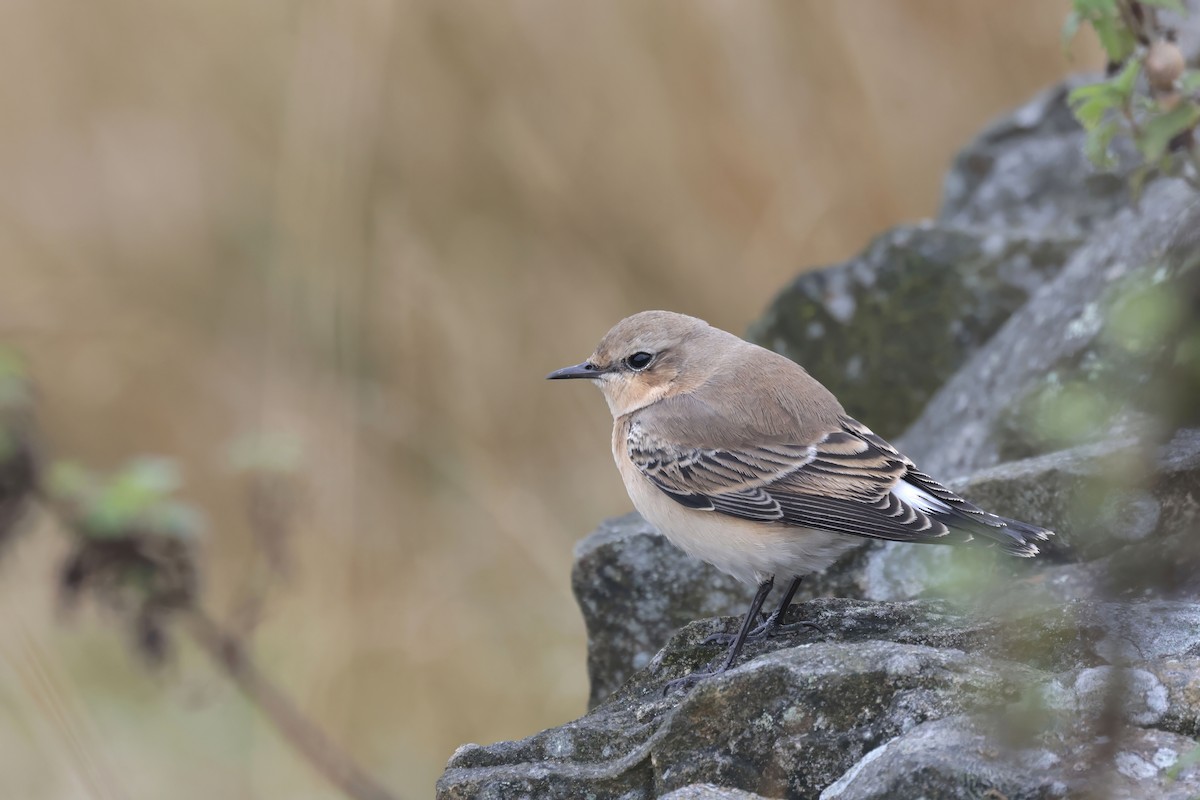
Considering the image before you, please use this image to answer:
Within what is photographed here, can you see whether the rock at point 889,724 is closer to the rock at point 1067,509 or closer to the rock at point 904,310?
the rock at point 1067,509

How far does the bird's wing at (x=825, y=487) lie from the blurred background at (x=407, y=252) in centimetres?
405

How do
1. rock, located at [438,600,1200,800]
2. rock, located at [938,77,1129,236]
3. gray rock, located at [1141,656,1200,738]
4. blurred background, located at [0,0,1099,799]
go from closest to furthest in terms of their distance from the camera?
rock, located at [438,600,1200,800] → gray rock, located at [1141,656,1200,738] → rock, located at [938,77,1129,236] → blurred background, located at [0,0,1099,799]

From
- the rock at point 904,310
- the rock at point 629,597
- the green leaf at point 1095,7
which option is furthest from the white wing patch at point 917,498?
the rock at point 904,310

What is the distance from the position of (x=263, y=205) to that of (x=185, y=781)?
3820mm

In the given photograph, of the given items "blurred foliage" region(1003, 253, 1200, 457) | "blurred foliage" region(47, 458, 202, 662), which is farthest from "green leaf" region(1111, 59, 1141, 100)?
"blurred foliage" region(47, 458, 202, 662)

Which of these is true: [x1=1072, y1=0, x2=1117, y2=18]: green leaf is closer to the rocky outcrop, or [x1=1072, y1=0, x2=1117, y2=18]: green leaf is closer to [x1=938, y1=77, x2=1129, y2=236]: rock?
the rocky outcrop

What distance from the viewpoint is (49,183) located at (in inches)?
326

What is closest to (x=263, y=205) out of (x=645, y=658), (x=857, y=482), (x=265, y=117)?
(x=265, y=117)

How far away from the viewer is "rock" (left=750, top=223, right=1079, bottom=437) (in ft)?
21.2

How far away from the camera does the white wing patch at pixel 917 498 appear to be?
405 centimetres

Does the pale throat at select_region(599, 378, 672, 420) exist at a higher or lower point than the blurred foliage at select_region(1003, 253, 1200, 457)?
higher

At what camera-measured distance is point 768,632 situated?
165 inches

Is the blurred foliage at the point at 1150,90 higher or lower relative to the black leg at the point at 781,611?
higher

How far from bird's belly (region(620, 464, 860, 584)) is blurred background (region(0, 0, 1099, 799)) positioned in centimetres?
414
